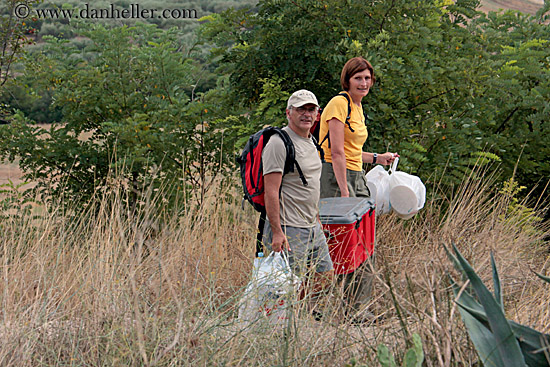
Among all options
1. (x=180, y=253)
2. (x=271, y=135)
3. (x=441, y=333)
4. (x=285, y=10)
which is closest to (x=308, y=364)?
(x=441, y=333)

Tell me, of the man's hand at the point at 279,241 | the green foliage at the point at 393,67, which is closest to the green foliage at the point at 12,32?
the green foliage at the point at 393,67

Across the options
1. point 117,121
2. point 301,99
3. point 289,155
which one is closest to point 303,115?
point 301,99

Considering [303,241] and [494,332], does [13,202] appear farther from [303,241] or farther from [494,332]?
[494,332]

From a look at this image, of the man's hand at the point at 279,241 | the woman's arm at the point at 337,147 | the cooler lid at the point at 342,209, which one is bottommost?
the man's hand at the point at 279,241

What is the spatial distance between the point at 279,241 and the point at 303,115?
2.57ft

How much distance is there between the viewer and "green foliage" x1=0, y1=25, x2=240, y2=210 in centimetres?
662

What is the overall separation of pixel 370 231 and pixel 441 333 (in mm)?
2100

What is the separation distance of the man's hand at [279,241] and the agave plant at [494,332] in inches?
55.3

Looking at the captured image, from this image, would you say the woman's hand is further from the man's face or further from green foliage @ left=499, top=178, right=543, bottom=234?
green foliage @ left=499, top=178, right=543, bottom=234

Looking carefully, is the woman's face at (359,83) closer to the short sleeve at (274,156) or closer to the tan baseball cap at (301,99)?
the tan baseball cap at (301,99)

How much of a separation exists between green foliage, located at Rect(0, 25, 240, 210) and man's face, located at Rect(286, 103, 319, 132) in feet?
9.50

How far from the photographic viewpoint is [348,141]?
4348 mm

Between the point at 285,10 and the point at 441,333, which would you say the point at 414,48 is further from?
the point at 441,333

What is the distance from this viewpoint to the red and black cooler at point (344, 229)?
12.4 feet
